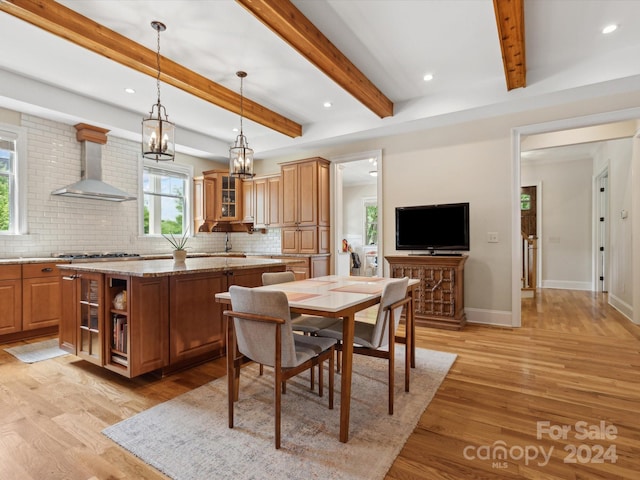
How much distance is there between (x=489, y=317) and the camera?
14.4 feet

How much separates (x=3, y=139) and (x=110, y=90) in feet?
4.74

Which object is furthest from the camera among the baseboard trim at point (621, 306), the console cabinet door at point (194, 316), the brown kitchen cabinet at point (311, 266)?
the brown kitchen cabinet at point (311, 266)

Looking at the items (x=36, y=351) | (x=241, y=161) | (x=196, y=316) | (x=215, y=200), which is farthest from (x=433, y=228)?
(x=36, y=351)

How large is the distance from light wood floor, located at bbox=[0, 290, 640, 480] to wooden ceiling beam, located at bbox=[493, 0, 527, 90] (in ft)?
9.09

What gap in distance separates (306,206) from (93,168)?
122 inches

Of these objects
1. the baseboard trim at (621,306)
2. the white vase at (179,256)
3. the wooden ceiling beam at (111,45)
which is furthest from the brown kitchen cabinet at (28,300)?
the baseboard trim at (621,306)

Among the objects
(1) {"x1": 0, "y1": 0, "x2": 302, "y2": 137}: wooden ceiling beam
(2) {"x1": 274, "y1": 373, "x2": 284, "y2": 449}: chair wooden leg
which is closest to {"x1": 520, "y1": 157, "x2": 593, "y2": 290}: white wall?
(1) {"x1": 0, "y1": 0, "x2": 302, "y2": 137}: wooden ceiling beam

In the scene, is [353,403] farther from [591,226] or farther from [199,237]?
[591,226]

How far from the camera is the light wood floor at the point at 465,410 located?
1625 mm

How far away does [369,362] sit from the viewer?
2.98 meters

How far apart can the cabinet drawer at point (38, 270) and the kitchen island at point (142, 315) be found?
3.99ft

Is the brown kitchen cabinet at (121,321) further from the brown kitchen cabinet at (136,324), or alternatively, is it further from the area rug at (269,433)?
the area rug at (269,433)

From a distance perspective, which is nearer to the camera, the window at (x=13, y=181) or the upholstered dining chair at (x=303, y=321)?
the upholstered dining chair at (x=303, y=321)

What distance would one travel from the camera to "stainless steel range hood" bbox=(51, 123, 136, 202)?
4.54m
